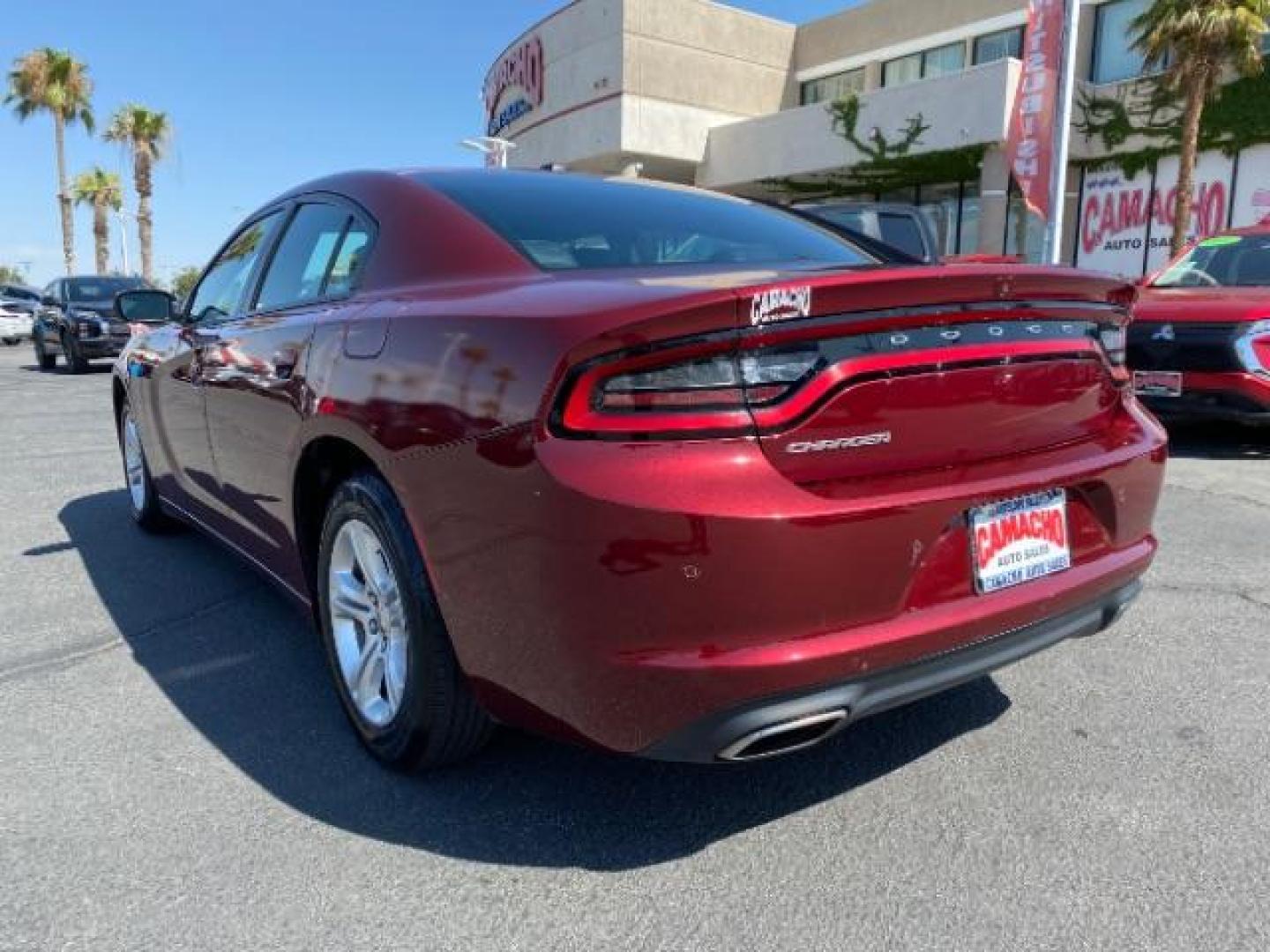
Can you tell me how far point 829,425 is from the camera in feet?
6.22

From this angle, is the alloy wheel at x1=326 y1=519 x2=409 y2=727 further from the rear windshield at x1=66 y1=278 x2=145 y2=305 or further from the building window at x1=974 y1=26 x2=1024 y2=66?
the building window at x1=974 y1=26 x2=1024 y2=66

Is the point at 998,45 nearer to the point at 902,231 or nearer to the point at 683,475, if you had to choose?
the point at 902,231

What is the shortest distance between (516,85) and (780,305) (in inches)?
1326

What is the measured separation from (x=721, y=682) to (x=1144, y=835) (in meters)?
1.13

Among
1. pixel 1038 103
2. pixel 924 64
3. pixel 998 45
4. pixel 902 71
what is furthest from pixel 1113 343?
pixel 902 71

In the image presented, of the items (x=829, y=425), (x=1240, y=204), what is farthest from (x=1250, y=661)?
(x=1240, y=204)

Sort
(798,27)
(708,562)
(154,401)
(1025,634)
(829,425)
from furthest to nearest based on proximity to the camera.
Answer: (798,27), (154,401), (1025,634), (829,425), (708,562)

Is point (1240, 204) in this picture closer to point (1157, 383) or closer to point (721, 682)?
point (1157, 383)

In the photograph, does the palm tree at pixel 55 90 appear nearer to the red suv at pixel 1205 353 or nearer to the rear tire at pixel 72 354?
the rear tire at pixel 72 354

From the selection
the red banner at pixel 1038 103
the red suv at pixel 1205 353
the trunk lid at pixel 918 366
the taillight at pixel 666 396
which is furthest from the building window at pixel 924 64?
the taillight at pixel 666 396

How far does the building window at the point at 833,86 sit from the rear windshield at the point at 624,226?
2677 cm

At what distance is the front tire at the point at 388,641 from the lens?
2.28m

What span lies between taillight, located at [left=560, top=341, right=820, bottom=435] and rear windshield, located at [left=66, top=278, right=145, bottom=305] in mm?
17024

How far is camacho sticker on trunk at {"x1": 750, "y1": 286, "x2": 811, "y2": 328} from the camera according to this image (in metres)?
1.84
